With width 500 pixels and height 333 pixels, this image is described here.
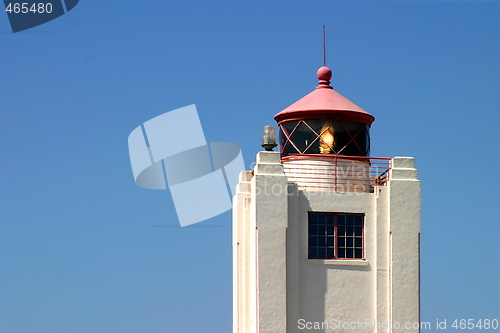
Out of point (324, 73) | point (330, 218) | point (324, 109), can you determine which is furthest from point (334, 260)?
point (324, 73)

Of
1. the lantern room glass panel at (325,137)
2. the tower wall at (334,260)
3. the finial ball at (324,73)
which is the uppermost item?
the finial ball at (324,73)

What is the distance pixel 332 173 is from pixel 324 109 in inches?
81.4

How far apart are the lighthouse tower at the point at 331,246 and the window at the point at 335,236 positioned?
0.10ft

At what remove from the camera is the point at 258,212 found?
1219 inches

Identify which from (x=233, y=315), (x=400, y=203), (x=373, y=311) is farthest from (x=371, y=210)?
(x=233, y=315)

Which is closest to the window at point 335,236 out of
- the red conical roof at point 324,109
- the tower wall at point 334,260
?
the tower wall at point 334,260

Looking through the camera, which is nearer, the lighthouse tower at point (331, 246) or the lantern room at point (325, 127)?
the lighthouse tower at point (331, 246)

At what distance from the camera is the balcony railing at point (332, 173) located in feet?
107

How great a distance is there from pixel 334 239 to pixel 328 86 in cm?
569

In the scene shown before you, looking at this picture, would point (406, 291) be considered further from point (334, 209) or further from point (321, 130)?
point (321, 130)

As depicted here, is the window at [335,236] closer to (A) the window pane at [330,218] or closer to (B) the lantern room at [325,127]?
(A) the window pane at [330,218]

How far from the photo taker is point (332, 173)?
32.7 meters

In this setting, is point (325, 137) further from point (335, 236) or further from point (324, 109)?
point (335, 236)

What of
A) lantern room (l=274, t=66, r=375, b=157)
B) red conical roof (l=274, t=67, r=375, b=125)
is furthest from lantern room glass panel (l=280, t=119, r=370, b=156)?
red conical roof (l=274, t=67, r=375, b=125)
